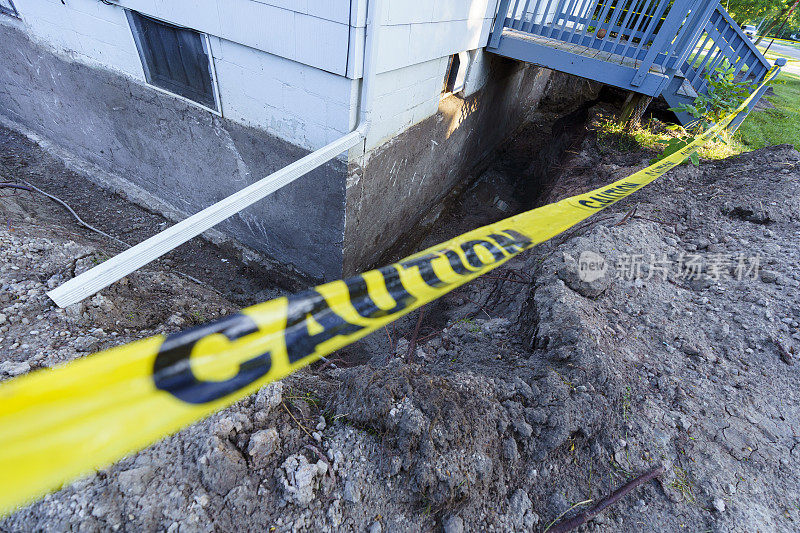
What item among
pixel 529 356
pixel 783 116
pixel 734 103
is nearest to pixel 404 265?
pixel 529 356

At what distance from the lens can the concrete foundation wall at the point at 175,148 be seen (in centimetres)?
383

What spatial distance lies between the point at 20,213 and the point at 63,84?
2346 millimetres

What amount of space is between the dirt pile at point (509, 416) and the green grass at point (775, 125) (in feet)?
18.4

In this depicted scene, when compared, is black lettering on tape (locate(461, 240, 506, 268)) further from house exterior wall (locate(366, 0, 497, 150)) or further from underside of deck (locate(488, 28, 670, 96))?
underside of deck (locate(488, 28, 670, 96))

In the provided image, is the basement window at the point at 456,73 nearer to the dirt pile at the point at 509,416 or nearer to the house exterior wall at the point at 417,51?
the house exterior wall at the point at 417,51

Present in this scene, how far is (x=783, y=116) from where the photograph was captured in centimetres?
902

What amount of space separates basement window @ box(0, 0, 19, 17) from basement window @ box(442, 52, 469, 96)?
5.65 meters

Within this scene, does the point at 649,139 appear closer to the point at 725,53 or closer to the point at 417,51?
the point at 725,53

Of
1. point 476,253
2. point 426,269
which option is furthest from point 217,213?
point 476,253

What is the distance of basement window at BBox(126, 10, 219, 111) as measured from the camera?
3588 millimetres

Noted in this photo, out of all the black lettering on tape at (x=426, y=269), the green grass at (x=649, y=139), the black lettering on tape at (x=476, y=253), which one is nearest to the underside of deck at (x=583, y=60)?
the green grass at (x=649, y=139)

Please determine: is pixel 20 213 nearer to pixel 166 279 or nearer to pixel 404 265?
pixel 166 279

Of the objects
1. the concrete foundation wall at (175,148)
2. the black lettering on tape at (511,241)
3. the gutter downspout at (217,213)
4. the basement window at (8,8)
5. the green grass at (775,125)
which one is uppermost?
the gutter downspout at (217,213)

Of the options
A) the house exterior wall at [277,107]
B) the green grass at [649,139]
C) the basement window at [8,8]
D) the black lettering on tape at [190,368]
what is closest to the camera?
the black lettering on tape at [190,368]
